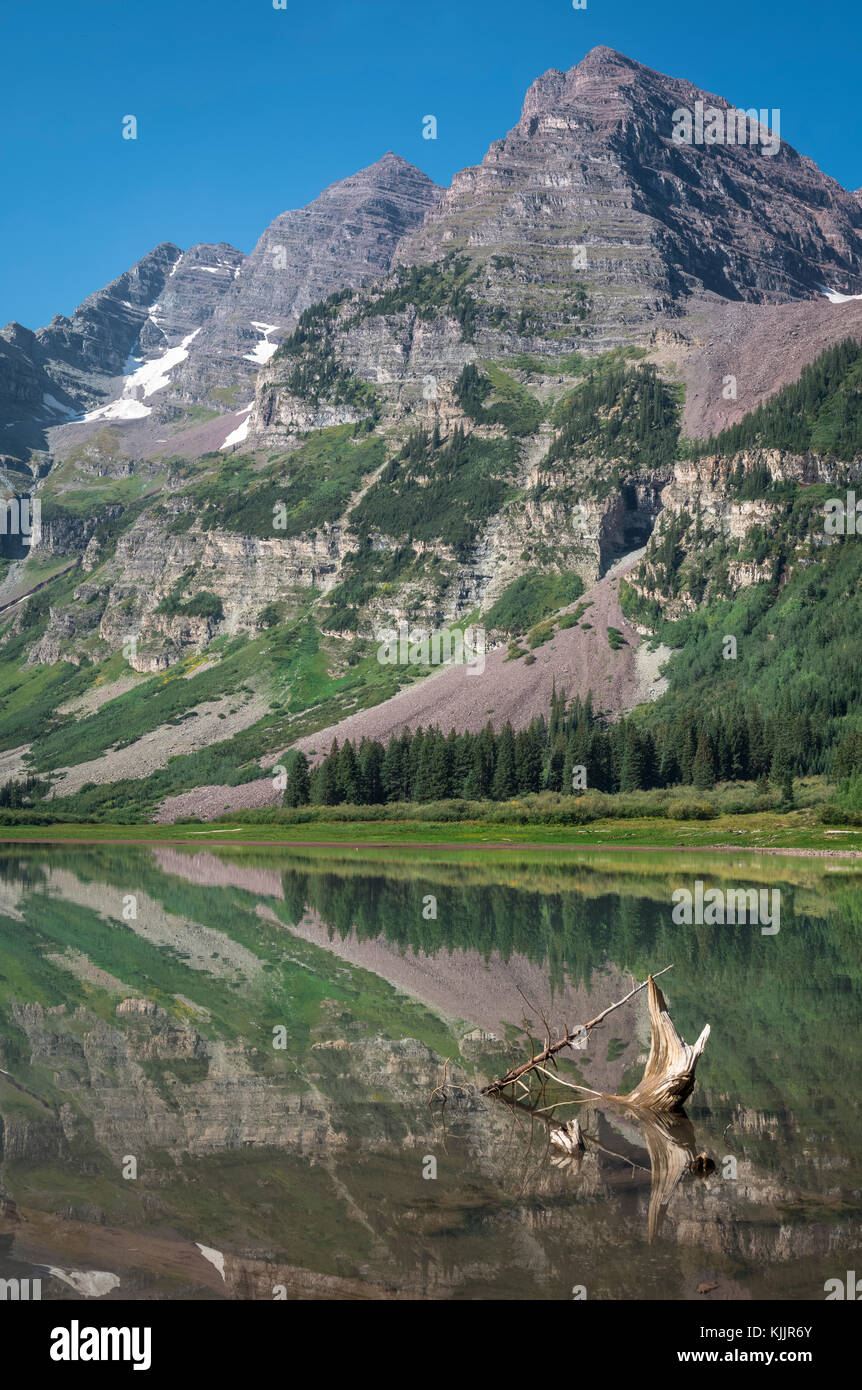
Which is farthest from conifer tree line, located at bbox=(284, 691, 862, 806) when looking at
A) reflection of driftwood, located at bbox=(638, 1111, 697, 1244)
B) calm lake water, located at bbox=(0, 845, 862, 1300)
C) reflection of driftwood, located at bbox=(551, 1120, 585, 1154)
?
reflection of driftwood, located at bbox=(551, 1120, 585, 1154)

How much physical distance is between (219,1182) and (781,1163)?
10.3 m

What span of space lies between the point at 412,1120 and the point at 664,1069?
18.3 ft

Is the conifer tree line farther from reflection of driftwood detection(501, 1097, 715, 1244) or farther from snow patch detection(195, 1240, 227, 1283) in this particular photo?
snow patch detection(195, 1240, 227, 1283)

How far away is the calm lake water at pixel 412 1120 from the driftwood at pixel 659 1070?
0.64 meters

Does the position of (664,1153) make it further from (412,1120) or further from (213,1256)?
(213,1256)

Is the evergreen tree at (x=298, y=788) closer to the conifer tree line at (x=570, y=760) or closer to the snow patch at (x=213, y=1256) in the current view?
the conifer tree line at (x=570, y=760)

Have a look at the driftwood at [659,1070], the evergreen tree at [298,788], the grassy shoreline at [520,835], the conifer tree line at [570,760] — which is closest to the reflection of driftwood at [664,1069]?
the driftwood at [659,1070]

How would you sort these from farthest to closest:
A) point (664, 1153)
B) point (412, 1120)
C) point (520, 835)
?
point (520, 835), point (412, 1120), point (664, 1153)

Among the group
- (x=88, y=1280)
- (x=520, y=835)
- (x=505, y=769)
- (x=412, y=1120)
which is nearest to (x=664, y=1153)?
(x=412, y=1120)

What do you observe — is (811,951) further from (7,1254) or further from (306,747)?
(306,747)

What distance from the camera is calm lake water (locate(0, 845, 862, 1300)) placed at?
56.8 ft

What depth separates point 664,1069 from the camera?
24.9 meters
